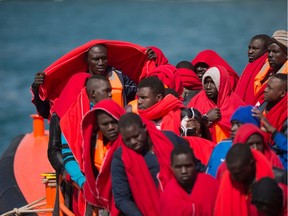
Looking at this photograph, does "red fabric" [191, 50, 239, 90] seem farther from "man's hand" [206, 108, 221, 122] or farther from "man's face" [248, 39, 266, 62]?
"man's hand" [206, 108, 221, 122]

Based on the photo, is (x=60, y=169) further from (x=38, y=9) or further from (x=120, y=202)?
(x=38, y=9)

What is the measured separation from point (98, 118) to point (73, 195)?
1.37 meters

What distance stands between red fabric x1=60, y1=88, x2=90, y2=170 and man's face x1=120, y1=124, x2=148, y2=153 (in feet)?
3.71

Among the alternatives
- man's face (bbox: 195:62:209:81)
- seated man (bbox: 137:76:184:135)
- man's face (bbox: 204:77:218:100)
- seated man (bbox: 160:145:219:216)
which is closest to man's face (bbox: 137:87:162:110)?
seated man (bbox: 137:76:184:135)

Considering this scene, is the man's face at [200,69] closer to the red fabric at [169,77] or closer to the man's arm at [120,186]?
the red fabric at [169,77]

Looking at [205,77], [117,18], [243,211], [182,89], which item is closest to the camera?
[243,211]

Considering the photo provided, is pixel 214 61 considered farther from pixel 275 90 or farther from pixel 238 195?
pixel 238 195

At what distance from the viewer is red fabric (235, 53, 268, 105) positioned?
9.86 meters

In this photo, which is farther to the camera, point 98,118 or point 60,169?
point 60,169

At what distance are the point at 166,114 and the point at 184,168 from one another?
1.46 m

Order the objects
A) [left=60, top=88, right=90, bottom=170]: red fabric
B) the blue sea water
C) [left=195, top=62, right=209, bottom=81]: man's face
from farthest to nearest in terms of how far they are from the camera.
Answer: the blue sea water
[left=195, top=62, right=209, bottom=81]: man's face
[left=60, top=88, right=90, bottom=170]: red fabric

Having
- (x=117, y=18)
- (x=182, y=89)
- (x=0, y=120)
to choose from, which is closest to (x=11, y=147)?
(x=182, y=89)

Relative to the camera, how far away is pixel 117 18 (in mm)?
67188

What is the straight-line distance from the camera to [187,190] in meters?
7.41
